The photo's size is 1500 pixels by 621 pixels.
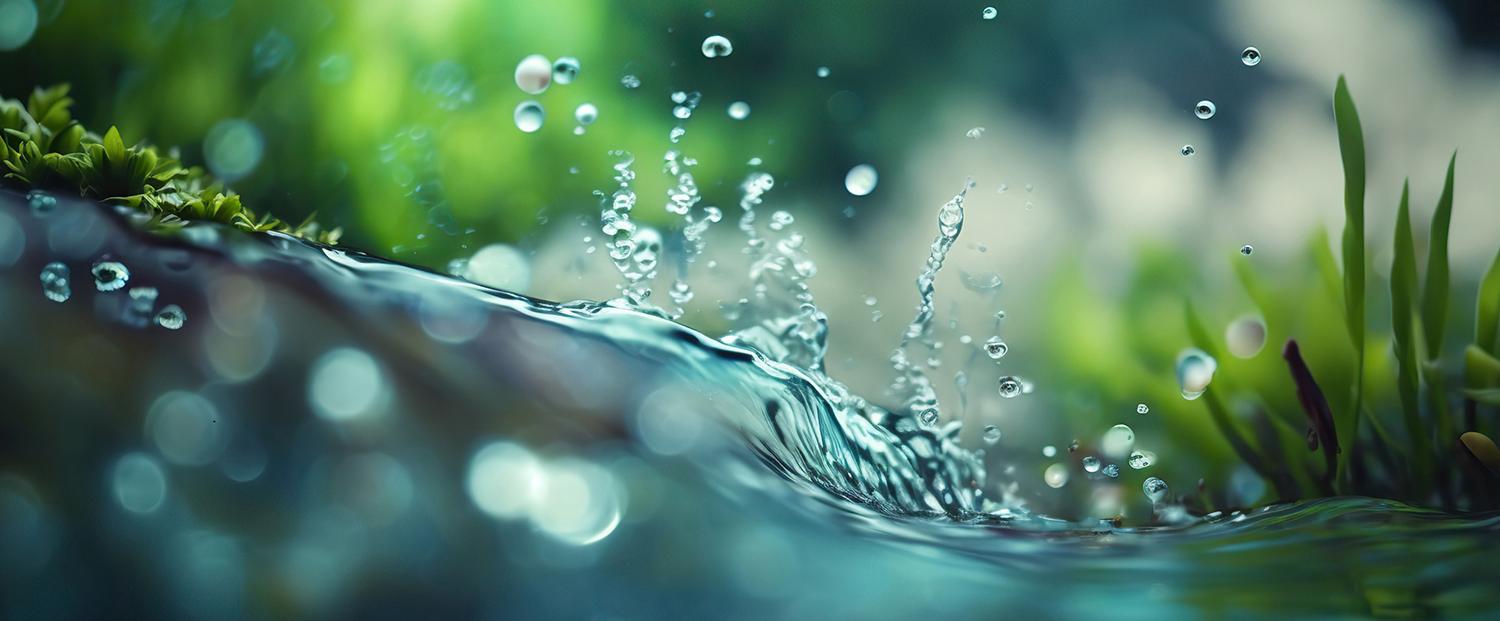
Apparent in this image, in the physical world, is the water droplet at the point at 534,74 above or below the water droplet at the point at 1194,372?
above

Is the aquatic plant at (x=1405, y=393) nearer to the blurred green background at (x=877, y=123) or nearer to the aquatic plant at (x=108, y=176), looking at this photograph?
the blurred green background at (x=877, y=123)

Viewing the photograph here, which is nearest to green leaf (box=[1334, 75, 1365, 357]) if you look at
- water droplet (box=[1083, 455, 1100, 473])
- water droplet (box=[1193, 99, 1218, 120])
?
water droplet (box=[1083, 455, 1100, 473])

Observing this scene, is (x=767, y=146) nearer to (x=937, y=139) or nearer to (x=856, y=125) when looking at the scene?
(x=856, y=125)

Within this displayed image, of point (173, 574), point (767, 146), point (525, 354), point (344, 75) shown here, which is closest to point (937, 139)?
point (767, 146)

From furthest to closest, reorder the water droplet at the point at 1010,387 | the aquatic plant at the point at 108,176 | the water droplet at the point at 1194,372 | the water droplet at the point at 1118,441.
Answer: the water droplet at the point at 1010,387 < the water droplet at the point at 1118,441 < the water droplet at the point at 1194,372 < the aquatic plant at the point at 108,176

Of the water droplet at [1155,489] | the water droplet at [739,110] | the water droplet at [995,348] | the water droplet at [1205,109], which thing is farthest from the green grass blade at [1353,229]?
the water droplet at [739,110]

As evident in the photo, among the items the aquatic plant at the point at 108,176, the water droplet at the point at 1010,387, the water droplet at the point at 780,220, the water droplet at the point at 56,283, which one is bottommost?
the water droplet at the point at 1010,387
